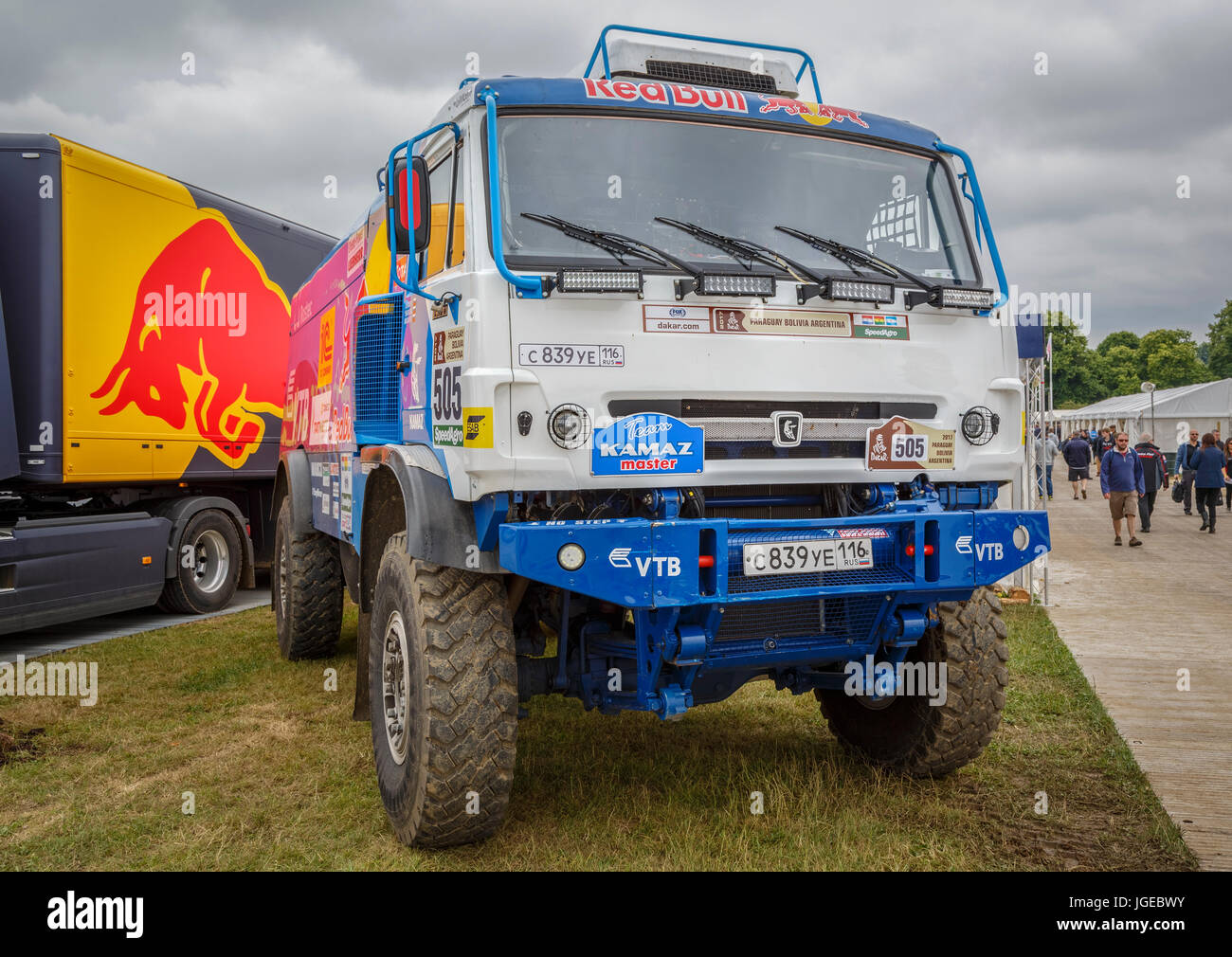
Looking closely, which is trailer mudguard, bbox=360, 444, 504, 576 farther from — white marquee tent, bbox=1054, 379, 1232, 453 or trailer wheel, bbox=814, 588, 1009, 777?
white marquee tent, bbox=1054, 379, 1232, 453

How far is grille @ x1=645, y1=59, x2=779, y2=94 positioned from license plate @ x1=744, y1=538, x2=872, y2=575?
2.35 metres

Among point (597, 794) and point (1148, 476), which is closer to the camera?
point (597, 794)

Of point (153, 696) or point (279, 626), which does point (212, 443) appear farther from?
point (153, 696)

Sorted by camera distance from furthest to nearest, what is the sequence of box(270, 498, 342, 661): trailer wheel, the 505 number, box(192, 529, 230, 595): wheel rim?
box(192, 529, 230, 595): wheel rim → box(270, 498, 342, 661): trailer wheel → the 505 number

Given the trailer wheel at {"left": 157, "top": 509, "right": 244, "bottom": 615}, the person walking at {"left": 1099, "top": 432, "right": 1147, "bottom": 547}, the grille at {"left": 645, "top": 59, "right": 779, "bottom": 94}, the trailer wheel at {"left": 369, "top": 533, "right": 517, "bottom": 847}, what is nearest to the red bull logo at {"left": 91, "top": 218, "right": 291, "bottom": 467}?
the trailer wheel at {"left": 157, "top": 509, "right": 244, "bottom": 615}

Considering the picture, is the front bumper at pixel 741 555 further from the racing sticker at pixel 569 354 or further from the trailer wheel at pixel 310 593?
the trailer wheel at pixel 310 593

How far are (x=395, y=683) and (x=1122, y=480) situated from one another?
584 inches

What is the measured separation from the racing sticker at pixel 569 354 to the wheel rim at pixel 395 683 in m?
1.31

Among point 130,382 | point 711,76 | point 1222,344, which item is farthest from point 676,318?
point 1222,344

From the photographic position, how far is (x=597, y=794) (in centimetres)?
502

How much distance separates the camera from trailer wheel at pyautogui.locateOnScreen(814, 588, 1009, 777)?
4926 mm

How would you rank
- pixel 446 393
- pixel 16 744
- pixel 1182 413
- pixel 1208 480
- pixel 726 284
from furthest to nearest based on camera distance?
pixel 1182 413, pixel 1208 480, pixel 16 744, pixel 446 393, pixel 726 284

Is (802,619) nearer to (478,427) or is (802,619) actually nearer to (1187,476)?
(478,427)

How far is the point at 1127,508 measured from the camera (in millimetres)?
16750
